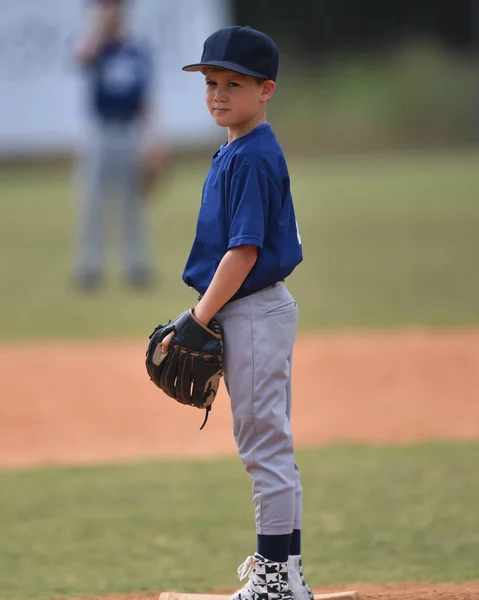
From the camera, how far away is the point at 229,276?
302 centimetres

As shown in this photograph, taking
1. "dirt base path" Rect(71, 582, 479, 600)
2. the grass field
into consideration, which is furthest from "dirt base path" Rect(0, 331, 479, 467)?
"dirt base path" Rect(71, 582, 479, 600)

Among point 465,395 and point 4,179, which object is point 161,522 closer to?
point 465,395

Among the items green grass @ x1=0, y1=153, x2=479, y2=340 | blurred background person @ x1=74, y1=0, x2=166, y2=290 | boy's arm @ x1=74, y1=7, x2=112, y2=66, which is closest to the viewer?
green grass @ x1=0, y1=153, x2=479, y2=340

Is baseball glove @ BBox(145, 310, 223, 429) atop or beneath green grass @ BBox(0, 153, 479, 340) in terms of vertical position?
beneath

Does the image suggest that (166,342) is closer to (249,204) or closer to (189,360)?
(189,360)

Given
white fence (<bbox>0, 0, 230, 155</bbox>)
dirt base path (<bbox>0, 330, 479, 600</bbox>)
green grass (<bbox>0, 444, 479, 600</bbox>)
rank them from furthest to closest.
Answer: white fence (<bbox>0, 0, 230, 155</bbox>), dirt base path (<bbox>0, 330, 479, 600</bbox>), green grass (<bbox>0, 444, 479, 600</bbox>)

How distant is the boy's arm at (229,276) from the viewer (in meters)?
Result: 3.01

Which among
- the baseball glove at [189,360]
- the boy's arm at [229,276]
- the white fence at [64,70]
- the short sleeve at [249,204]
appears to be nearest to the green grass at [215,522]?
the baseball glove at [189,360]

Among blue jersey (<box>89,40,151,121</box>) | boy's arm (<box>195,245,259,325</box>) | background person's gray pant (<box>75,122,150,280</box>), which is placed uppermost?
blue jersey (<box>89,40,151,121</box>)

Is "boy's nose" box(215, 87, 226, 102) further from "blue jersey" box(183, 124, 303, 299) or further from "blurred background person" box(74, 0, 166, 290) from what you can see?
"blurred background person" box(74, 0, 166, 290)

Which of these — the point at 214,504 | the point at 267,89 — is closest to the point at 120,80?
the point at 214,504

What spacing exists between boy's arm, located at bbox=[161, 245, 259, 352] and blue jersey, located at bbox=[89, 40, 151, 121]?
826cm

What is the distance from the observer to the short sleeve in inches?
118

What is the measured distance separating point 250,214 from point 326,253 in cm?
1140
